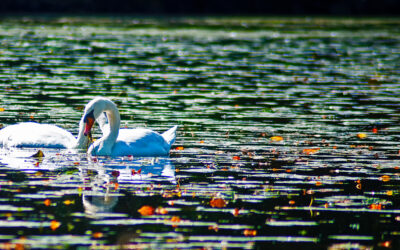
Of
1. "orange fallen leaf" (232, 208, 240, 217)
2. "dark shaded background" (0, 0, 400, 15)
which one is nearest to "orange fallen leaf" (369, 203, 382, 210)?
"orange fallen leaf" (232, 208, 240, 217)

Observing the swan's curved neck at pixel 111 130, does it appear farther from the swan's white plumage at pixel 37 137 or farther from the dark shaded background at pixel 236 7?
the dark shaded background at pixel 236 7

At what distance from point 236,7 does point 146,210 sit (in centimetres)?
7329

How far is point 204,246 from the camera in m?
8.04

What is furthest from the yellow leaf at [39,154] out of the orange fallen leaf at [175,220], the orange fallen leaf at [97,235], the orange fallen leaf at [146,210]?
the orange fallen leaf at [97,235]

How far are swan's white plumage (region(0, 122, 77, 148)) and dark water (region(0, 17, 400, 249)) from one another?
0.30m

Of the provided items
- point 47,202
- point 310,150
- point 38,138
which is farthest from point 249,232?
point 38,138

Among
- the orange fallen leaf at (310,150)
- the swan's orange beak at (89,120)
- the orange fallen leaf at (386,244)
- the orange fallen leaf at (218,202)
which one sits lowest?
the orange fallen leaf at (310,150)

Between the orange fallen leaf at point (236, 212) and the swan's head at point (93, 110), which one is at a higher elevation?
the swan's head at point (93, 110)

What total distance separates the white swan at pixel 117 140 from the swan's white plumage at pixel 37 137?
63cm

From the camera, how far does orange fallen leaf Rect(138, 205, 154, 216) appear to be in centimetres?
923

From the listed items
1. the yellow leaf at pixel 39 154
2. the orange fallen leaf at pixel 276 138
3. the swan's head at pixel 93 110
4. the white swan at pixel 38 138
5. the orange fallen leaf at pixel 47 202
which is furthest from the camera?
the orange fallen leaf at pixel 276 138

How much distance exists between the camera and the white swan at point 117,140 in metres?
13.3

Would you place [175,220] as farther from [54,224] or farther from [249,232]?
[54,224]

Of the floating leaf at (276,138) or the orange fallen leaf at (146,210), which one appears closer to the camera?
the orange fallen leaf at (146,210)
